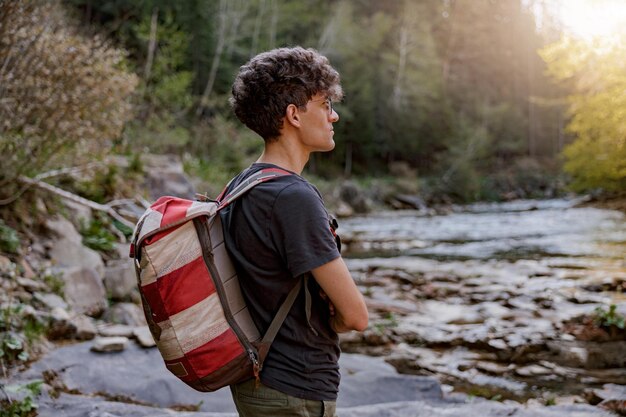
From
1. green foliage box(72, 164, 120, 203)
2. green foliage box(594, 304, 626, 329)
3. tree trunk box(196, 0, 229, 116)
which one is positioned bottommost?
green foliage box(594, 304, 626, 329)

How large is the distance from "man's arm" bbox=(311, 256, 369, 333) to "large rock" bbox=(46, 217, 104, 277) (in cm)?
506

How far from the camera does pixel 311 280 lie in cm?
163

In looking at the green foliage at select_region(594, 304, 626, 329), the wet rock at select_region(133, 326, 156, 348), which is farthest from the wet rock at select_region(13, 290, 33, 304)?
the green foliage at select_region(594, 304, 626, 329)

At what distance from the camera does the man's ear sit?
1.64m

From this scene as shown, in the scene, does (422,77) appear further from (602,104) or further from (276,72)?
(276,72)

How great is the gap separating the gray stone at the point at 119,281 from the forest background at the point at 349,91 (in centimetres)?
127

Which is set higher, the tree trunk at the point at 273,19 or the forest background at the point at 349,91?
the tree trunk at the point at 273,19

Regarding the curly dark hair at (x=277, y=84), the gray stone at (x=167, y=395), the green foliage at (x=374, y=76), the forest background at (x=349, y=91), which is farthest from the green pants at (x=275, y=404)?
the green foliage at (x=374, y=76)

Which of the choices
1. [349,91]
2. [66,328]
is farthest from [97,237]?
[349,91]

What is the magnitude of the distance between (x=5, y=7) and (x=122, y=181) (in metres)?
5.19

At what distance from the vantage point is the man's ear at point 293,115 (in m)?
1.64

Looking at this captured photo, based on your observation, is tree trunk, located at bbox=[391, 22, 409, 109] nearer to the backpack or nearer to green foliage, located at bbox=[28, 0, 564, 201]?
green foliage, located at bbox=[28, 0, 564, 201]

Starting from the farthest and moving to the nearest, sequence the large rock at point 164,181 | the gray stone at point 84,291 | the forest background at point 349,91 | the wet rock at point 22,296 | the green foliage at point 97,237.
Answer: the large rock at point 164,181 < the green foliage at point 97,237 < the forest background at point 349,91 < the gray stone at point 84,291 < the wet rock at point 22,296

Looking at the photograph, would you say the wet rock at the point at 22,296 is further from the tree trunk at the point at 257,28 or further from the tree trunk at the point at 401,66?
the tree trunk at the point at 401,66
